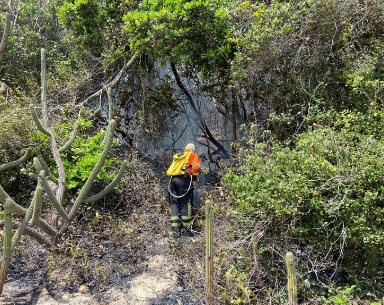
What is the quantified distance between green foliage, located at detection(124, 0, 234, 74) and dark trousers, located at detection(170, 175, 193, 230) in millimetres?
2279

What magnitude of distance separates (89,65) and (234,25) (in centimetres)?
358

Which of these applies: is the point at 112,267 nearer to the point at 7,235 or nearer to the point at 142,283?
the point at 142,283

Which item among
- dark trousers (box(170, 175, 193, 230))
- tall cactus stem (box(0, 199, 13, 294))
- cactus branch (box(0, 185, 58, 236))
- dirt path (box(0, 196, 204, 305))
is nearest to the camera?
tall cactus stem (box(0, 199, 13, 294))

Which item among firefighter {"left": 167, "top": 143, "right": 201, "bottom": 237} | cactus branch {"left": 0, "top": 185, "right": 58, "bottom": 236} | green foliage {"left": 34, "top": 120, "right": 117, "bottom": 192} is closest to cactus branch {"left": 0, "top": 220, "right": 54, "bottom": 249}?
cactus branch {"left": 0, "top": 185, "right": 58, "bottom": 236}

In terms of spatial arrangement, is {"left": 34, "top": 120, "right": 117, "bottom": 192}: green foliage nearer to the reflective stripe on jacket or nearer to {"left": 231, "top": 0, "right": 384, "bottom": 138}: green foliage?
the reflective stripe on jacket

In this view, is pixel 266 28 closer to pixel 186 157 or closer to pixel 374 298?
pixel 186 157

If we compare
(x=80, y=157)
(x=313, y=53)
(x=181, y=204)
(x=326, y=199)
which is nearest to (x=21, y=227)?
(x=80, y=157)

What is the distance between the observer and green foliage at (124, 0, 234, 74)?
23.0 feet

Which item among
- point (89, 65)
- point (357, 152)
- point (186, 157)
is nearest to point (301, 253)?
point (357, 152)

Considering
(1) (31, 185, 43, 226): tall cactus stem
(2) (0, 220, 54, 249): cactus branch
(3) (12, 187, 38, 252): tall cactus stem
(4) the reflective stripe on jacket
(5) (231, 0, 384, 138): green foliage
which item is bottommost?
(2) (0, 220, 54, 249): cactus branch

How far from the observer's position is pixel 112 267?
569cm

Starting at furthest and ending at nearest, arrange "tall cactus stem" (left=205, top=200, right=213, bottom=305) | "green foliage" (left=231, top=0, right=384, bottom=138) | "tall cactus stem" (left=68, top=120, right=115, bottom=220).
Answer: "green foliage" (left=231, top=0, right=384, bottom=138) < "tall cactus stem" (left=68, top=120, right=115, bottom=220) < "tall cactus stem" (left=205, top=200, right=213, bottom=305)

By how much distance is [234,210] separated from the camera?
526 cm

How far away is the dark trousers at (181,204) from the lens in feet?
22.2
